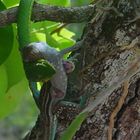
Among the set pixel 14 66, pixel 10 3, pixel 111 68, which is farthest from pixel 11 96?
pixel 111 68

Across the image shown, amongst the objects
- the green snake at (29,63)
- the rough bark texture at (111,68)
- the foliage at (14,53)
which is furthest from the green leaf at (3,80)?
the rough bark texture at (111,68)

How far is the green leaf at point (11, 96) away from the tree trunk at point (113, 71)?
251mm

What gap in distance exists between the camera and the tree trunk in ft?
2.91

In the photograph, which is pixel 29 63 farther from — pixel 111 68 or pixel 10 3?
pixel 10 3

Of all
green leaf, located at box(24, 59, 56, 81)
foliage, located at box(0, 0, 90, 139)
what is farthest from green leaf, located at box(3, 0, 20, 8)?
green leaf, located at box(24, 59, 56, 81)

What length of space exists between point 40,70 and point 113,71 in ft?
0.43

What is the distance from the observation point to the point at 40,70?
909 mm

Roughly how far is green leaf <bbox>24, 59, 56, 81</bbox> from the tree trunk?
6 cm

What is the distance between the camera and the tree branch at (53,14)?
3.21 feet

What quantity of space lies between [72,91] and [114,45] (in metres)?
0.13

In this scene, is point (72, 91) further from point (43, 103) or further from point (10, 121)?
point (10, 121)

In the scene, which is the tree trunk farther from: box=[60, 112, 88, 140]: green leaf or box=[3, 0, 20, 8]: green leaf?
box=[3, 0, 20, 8]: green leaf

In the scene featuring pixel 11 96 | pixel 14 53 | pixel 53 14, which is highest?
pixel 53 14

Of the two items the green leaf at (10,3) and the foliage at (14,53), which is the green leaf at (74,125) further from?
the green leaf at (10,3)
